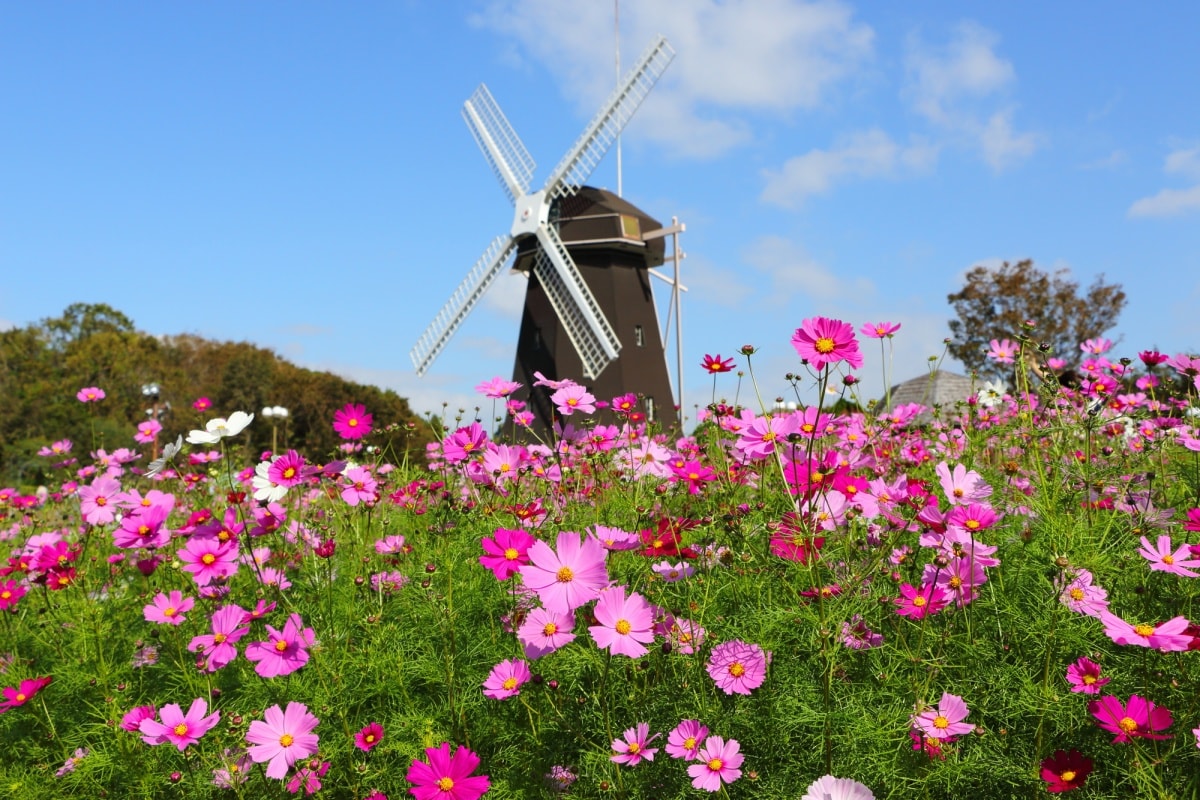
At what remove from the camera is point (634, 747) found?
1776mm

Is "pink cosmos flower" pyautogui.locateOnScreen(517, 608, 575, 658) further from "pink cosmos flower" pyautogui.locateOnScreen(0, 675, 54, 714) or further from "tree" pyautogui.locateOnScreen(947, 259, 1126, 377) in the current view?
"tree" pyautogui.locateOnScreen(947, 259, 1126, 377)

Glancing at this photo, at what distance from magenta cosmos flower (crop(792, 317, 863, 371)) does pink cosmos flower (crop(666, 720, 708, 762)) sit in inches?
29.8

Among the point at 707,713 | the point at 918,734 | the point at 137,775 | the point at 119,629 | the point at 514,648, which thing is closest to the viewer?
the point at 918,734

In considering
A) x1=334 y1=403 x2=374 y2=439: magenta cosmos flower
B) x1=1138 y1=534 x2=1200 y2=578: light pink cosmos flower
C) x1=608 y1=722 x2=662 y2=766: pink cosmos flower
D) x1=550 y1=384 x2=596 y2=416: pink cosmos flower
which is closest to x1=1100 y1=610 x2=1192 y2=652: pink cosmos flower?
x1=1138 y1=534 x2=1200 y2=578: light pink cosmos flower

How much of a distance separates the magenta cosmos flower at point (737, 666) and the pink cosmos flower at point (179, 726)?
1119 mm

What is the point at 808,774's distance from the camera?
71.6 inches

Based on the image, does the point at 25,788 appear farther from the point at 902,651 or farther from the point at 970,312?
the point at 970,312

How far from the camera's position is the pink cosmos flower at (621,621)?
160 cm

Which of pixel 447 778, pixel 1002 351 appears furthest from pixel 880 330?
pixel 447 778

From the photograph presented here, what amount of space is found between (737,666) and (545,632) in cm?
43

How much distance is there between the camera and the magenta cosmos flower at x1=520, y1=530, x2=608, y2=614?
160 cm

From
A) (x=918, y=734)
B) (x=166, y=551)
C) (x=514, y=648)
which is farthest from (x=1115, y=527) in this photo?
(x=166, y=551)

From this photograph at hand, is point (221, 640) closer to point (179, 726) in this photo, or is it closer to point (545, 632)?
point (179, 726)

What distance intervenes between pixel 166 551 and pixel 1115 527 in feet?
11.3
